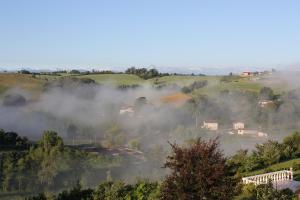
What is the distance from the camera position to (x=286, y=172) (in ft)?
79.2

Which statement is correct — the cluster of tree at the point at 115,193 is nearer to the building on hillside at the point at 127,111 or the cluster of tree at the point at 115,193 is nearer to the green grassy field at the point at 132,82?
the building on hillside at the point at 127,111

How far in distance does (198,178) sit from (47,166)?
147ft

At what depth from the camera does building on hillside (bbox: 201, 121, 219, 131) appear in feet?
272

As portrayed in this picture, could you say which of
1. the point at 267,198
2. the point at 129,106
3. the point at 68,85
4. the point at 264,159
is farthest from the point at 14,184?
the point at 68,85

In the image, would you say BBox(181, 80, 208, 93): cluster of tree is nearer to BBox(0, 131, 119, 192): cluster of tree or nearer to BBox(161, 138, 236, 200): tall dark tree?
Answer: BBox(0, 131, 119, 192): cluster of tree

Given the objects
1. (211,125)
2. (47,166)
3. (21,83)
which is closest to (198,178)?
(47,166)

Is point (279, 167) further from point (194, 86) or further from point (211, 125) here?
point (194, 86)

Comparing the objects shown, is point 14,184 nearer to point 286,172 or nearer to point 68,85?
point 286,172

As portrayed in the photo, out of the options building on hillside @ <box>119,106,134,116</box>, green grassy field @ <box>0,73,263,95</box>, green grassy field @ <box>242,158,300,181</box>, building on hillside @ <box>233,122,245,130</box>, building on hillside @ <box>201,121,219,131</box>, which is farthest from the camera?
green grassy field @ <box>0,73,263,95</box>

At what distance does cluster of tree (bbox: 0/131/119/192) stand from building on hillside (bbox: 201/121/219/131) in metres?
22.1

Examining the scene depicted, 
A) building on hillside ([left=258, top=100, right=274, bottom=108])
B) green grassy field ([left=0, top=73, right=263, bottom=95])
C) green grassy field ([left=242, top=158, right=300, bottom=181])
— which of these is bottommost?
building on hillside ([left=258, top=100, right=274, bottom=108])

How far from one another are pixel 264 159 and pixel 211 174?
59.2 ft

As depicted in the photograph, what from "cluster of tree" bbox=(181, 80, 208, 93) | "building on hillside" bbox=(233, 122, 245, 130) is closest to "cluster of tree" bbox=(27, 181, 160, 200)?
"building on hillside" bbox=(233, 122, 245, 130)

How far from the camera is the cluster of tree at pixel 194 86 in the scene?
117500 mm
